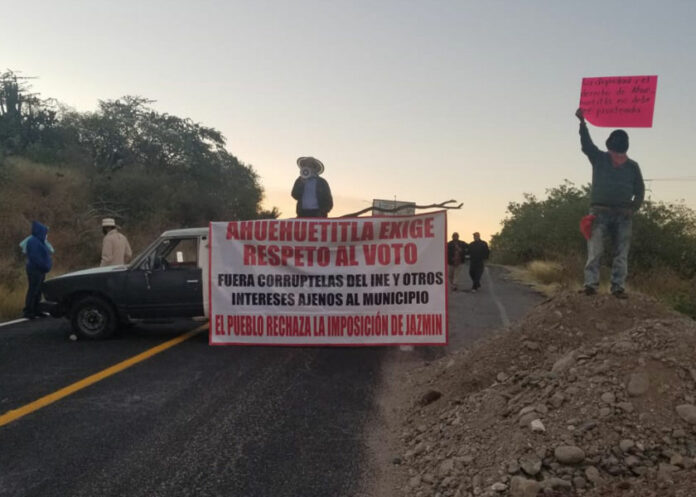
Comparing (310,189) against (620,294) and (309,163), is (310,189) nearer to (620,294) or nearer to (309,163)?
(309,163)

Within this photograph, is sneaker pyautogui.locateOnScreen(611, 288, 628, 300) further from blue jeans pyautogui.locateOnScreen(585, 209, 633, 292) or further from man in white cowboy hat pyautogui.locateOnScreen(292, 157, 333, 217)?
man in white cowboy hat pyautogui.locateOnScreen(292, 157, 333, 217)

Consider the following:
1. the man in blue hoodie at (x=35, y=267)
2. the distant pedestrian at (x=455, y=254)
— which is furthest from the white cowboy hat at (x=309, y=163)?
the distant pedestrian at (x=455, y=254)

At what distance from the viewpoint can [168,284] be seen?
31.5 ft

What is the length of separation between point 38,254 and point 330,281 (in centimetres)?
657

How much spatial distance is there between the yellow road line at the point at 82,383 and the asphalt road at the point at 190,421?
0.09m

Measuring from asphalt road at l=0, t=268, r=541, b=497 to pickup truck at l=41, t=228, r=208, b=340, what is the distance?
482 millimetres

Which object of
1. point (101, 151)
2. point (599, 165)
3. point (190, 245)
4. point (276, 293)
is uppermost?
point (101, 151)

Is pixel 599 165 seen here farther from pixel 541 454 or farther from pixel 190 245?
pixel 190 245

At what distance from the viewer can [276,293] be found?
8461 millimetres

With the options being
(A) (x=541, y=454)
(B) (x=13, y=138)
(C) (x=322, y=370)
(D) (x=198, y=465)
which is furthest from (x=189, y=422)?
(B) (x=13, y=138)

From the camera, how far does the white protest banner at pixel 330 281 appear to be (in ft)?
26.8

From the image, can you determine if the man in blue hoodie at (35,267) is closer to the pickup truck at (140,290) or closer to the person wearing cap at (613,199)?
the pickup truck at (140,290)

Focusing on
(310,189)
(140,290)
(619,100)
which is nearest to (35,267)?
(140,290)

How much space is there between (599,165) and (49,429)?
628cm
